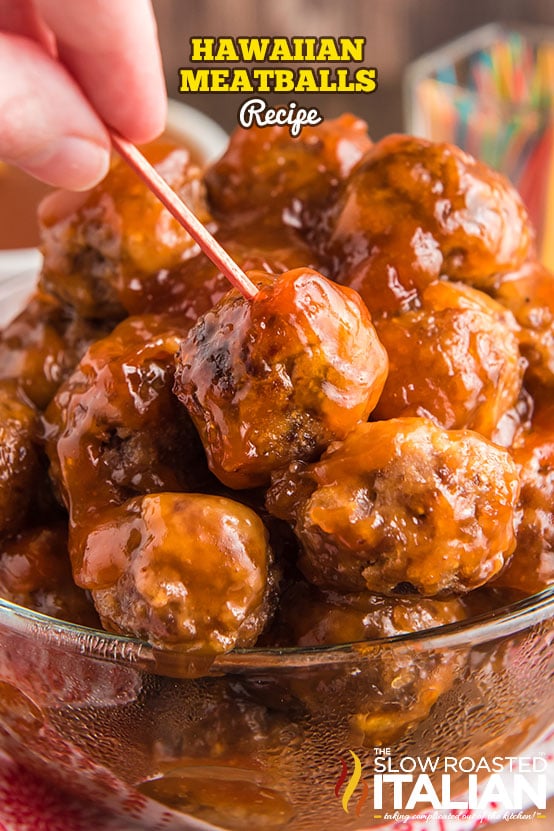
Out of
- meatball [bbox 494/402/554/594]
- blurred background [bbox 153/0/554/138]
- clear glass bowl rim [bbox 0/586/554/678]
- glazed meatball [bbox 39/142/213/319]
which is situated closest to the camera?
clear glass bowl rim [bbox 0/586/554/678]

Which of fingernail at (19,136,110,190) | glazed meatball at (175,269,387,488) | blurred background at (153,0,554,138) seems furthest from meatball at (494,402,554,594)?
blurred background at (153,0,554,138)

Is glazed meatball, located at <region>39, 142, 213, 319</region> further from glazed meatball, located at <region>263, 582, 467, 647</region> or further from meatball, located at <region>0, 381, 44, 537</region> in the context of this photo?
glazed meatball, located at <region>263, 582, 467, 647</region>

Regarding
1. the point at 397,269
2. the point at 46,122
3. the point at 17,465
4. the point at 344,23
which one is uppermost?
the point at 46,122

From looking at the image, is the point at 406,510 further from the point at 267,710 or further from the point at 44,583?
the point at 44,583

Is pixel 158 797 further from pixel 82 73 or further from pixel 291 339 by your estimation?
pixel 82 73

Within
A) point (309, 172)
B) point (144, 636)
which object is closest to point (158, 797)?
point (144, 636)

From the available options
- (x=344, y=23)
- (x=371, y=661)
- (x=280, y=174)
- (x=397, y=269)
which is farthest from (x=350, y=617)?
(x=344, y=23)
